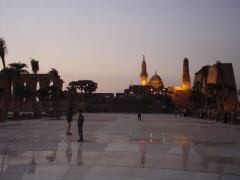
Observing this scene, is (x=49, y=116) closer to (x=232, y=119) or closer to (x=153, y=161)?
(x=232, y=119)

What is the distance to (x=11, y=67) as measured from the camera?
194 feet

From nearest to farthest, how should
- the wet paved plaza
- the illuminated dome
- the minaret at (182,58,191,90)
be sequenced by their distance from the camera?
the wet paved plaza, the minaret at (182,58,191,90), the illuminated dome

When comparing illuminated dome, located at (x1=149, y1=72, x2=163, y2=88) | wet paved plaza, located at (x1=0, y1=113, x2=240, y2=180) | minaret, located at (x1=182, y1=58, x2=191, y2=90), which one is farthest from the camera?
illuminated dome, located at (x1=149, y1=72, x2=163, y2=88)

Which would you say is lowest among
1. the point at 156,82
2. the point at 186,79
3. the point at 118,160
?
the point at 118,160

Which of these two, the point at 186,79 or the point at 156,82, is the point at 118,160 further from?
the point at 156,82

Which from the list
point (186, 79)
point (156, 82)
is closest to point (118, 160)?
point (186, 79)

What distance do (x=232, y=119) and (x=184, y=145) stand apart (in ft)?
53.2

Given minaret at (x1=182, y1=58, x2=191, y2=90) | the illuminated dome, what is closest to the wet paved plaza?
minaret at (x1=182, y1=58, x2=191, y2=90)

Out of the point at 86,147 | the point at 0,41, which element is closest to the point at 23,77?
the point at 0,41

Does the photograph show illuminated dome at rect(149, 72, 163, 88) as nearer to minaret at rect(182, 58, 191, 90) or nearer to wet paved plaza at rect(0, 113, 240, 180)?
minaret at rect(182, 58, 191, 90)

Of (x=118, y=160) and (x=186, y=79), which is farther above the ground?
(x=186, y=79)

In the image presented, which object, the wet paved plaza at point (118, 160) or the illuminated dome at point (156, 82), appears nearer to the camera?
the wet paved plaza at point (118, 160)

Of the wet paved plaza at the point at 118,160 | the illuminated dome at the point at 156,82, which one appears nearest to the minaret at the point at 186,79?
the illuminated dome at the point at 156,82

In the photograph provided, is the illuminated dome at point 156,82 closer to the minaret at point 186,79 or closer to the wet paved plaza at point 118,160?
the minaret at point 186,79
